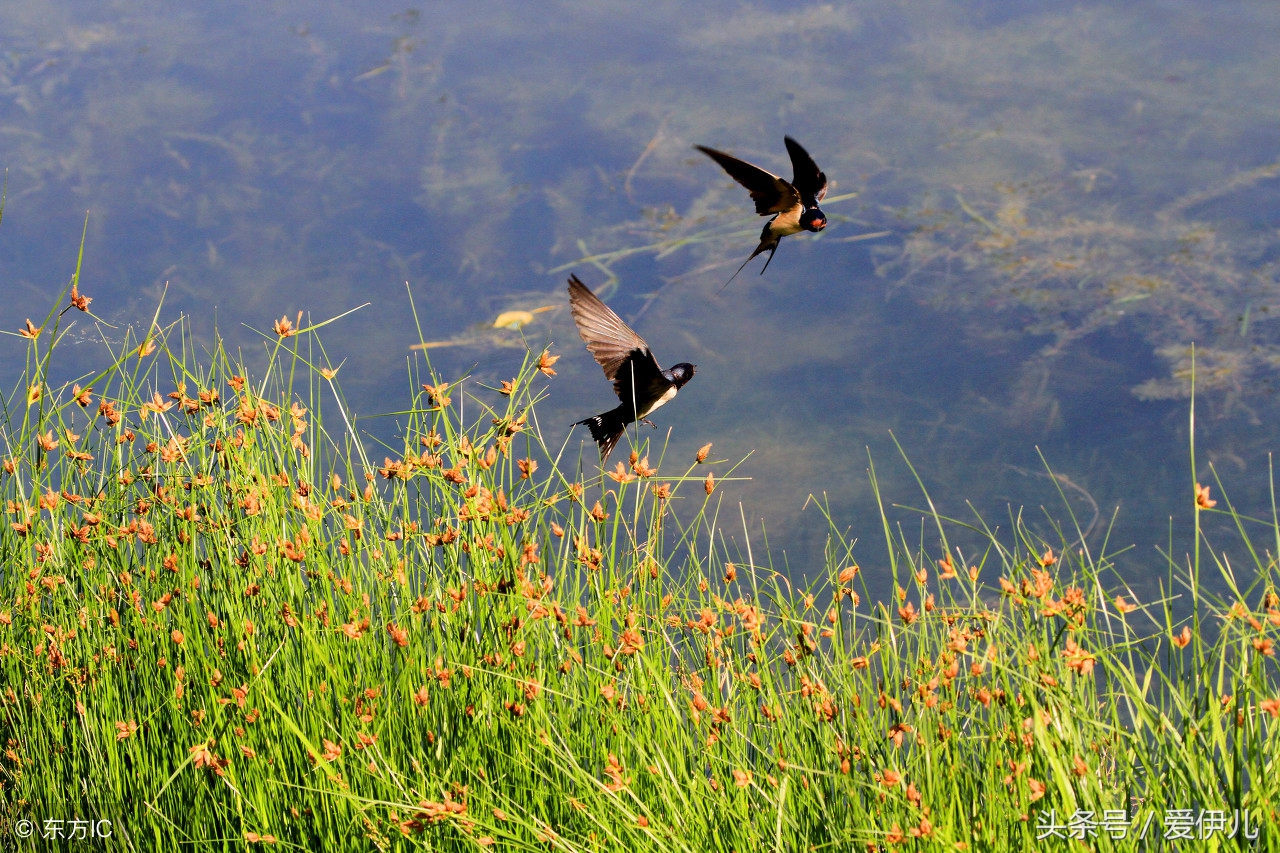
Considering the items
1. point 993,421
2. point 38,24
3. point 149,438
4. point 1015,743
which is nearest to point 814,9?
point 993,421

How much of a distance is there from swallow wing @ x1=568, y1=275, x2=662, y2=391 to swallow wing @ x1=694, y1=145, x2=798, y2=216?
315 mm

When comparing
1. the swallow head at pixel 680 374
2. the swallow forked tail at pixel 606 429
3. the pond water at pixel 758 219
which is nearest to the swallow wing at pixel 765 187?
the swallow head at pixel 680 374

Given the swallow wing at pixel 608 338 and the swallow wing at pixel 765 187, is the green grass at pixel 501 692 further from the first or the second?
the swallow wing at pixel 765 187

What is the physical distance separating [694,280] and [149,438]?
2.56m

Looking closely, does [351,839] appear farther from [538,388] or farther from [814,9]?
[814,9]

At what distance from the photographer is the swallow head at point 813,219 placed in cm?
214

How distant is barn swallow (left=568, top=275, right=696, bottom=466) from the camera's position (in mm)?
2115

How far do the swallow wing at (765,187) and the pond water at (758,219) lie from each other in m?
1.66

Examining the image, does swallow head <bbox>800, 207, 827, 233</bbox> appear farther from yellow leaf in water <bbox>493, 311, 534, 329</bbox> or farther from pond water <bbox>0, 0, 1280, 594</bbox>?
yellow leaf in water <bbox>493, 311, 534, 329</bbox>

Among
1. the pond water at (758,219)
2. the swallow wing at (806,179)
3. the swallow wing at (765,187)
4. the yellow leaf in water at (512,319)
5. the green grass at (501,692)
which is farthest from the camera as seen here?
the yellow leaf in water at (512,319)

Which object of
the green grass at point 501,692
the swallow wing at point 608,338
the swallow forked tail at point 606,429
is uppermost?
the swallow wing at point 608,338

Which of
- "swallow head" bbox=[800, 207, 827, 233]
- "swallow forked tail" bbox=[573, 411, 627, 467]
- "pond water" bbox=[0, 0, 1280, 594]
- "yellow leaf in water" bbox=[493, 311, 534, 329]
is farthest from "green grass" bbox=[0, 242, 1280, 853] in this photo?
"yellow leaf in water" bbox=[493, 311, 534, 329]

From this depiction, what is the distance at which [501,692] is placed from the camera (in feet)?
7.13

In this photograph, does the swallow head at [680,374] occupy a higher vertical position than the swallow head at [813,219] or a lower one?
lower
